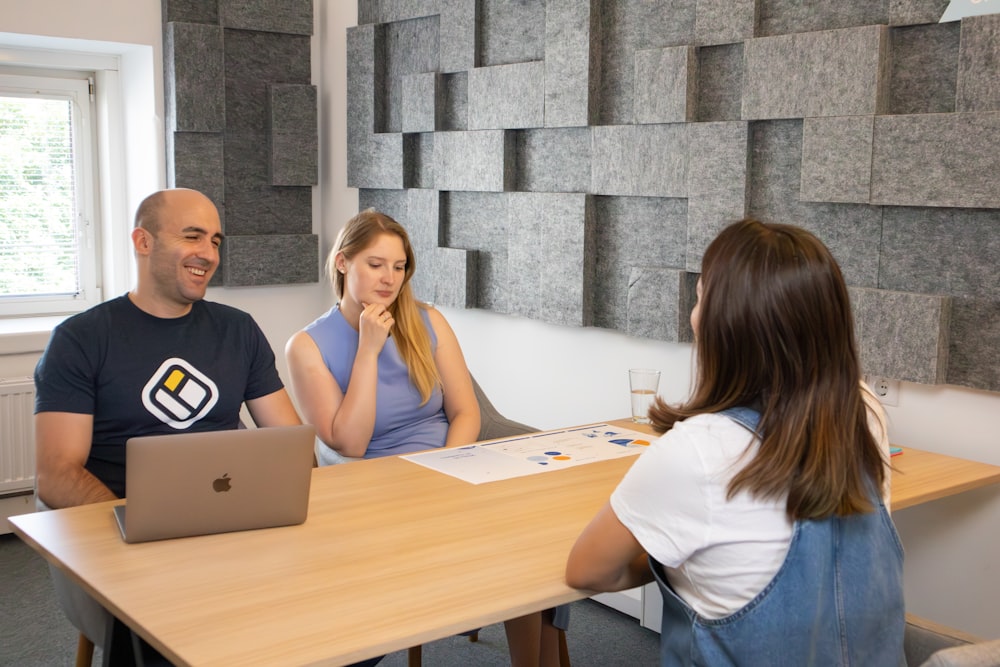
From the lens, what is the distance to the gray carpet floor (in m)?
2.90

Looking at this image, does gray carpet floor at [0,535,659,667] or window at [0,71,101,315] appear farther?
window at [0,71,101,315]

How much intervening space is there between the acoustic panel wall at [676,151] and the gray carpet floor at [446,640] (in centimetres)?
92

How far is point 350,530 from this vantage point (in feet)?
5.82

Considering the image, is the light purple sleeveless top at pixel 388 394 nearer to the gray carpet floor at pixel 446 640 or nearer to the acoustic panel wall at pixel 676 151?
the gray carpet floor at pixel 446 640

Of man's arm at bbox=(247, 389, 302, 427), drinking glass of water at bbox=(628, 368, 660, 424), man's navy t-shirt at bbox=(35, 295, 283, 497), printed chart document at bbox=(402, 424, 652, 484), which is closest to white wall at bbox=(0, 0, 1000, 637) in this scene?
drinking glass of water at bbox=(628, 368, 660, 424)

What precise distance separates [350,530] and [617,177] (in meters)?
1.73

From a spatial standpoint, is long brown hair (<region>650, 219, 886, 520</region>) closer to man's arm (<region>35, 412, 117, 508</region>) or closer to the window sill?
man's arm (<region>35, 412, 117, 508</region>)

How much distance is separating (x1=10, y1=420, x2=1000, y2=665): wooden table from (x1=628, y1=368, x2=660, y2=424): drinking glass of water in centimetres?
61

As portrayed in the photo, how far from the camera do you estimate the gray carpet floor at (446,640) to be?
290cm

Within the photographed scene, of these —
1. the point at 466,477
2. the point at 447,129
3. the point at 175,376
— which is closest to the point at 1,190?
the point at 447,129

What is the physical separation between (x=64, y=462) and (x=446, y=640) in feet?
4.36

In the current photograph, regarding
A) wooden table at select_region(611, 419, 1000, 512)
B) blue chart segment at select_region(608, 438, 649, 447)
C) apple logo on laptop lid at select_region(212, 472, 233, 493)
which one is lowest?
wooden table at select_region(611, 419, 1000, 512)

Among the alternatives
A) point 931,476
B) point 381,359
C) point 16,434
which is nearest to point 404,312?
point 381,359

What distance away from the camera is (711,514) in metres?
1.38
